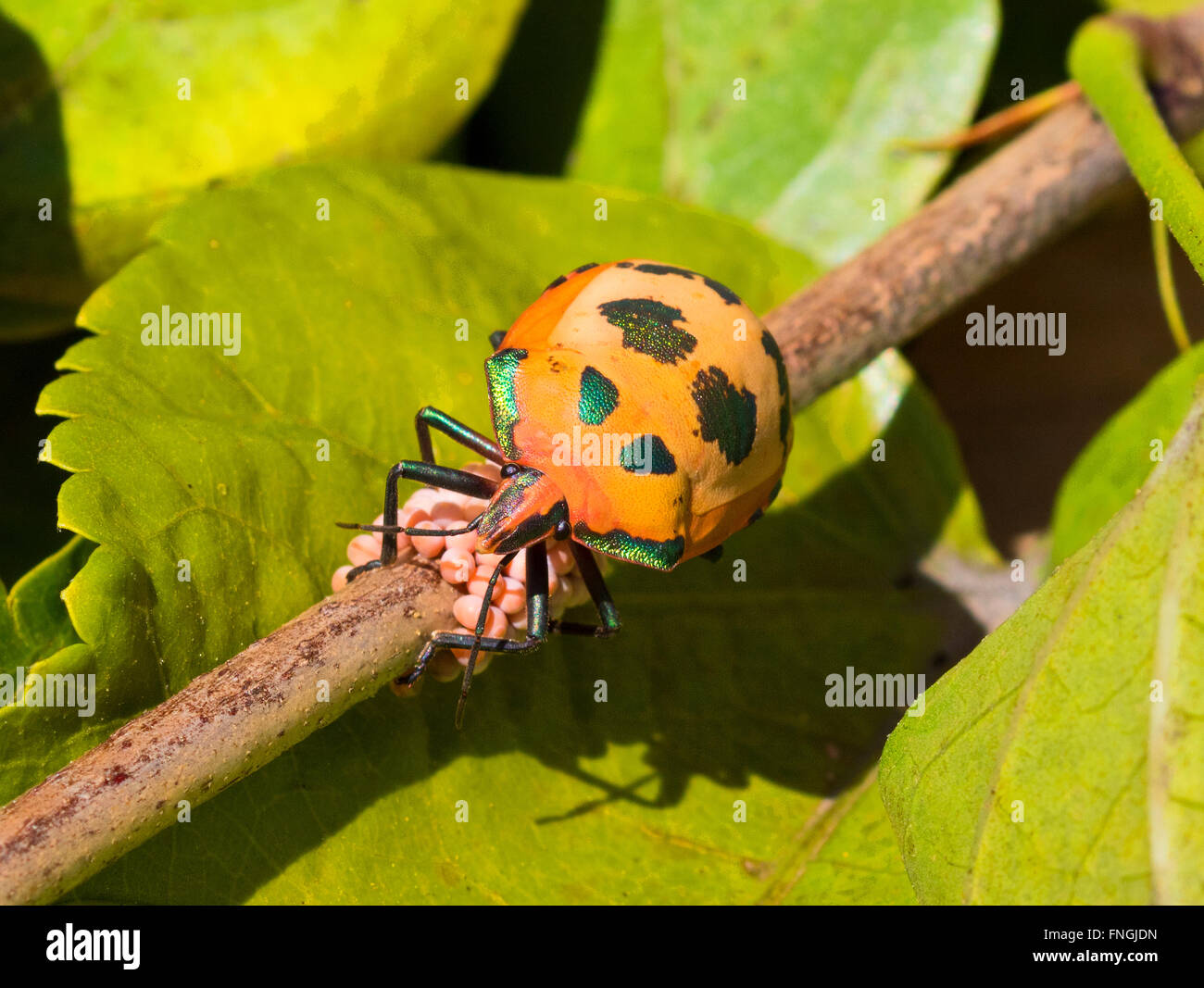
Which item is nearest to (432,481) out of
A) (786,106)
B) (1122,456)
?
(1122,456)

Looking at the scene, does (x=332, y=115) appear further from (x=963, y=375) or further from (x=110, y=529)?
(x=963, y=375)

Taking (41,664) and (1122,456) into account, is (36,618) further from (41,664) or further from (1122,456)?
(1122,456)

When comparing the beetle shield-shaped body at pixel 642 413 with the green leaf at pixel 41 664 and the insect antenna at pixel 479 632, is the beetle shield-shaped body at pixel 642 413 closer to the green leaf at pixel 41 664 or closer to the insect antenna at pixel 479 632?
the insect antenna at pixel 479 632

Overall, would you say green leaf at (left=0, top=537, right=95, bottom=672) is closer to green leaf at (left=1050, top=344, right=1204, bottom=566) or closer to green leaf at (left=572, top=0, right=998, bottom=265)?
green leaf at (left=1050, top=344, right=1204, bottom=566)

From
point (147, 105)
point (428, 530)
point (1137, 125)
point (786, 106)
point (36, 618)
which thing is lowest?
point (36, 618)

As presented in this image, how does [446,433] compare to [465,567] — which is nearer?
[465,567]

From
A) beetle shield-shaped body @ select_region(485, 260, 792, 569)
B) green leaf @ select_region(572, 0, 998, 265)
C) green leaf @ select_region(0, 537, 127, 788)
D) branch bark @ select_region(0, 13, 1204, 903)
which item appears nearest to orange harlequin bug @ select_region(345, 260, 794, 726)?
beetle shield-shaped body @ select_region(485, 260, 792, 569)
